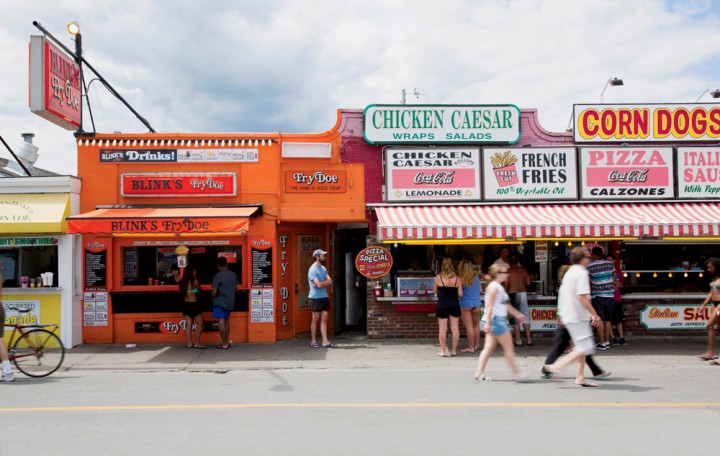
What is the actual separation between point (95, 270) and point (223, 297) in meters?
2.76

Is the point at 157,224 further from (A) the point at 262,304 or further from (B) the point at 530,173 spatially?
(B) the point at 530,173

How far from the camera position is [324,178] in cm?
1235

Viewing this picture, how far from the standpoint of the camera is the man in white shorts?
779 cm

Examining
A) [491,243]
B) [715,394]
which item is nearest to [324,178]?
[491,243]

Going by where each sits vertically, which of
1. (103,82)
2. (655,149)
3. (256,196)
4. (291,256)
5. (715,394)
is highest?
(103,82)

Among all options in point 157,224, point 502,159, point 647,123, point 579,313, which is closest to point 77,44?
point 157,224

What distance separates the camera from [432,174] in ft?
40.6

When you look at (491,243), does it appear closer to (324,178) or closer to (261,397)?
(324,178)

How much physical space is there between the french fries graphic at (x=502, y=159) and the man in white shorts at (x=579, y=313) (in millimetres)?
4650

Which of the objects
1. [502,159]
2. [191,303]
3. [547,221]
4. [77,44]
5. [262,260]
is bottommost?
[191,303]

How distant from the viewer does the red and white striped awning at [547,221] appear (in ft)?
36.0

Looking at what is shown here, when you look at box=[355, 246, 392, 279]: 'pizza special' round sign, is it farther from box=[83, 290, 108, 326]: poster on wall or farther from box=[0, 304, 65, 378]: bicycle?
box=[0, 304, 65, 378]: bicycle

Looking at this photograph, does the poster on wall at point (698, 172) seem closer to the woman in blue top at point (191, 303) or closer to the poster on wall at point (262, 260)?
the poster on wall at point (262, 260)

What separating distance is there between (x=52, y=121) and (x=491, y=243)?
8.83 m
